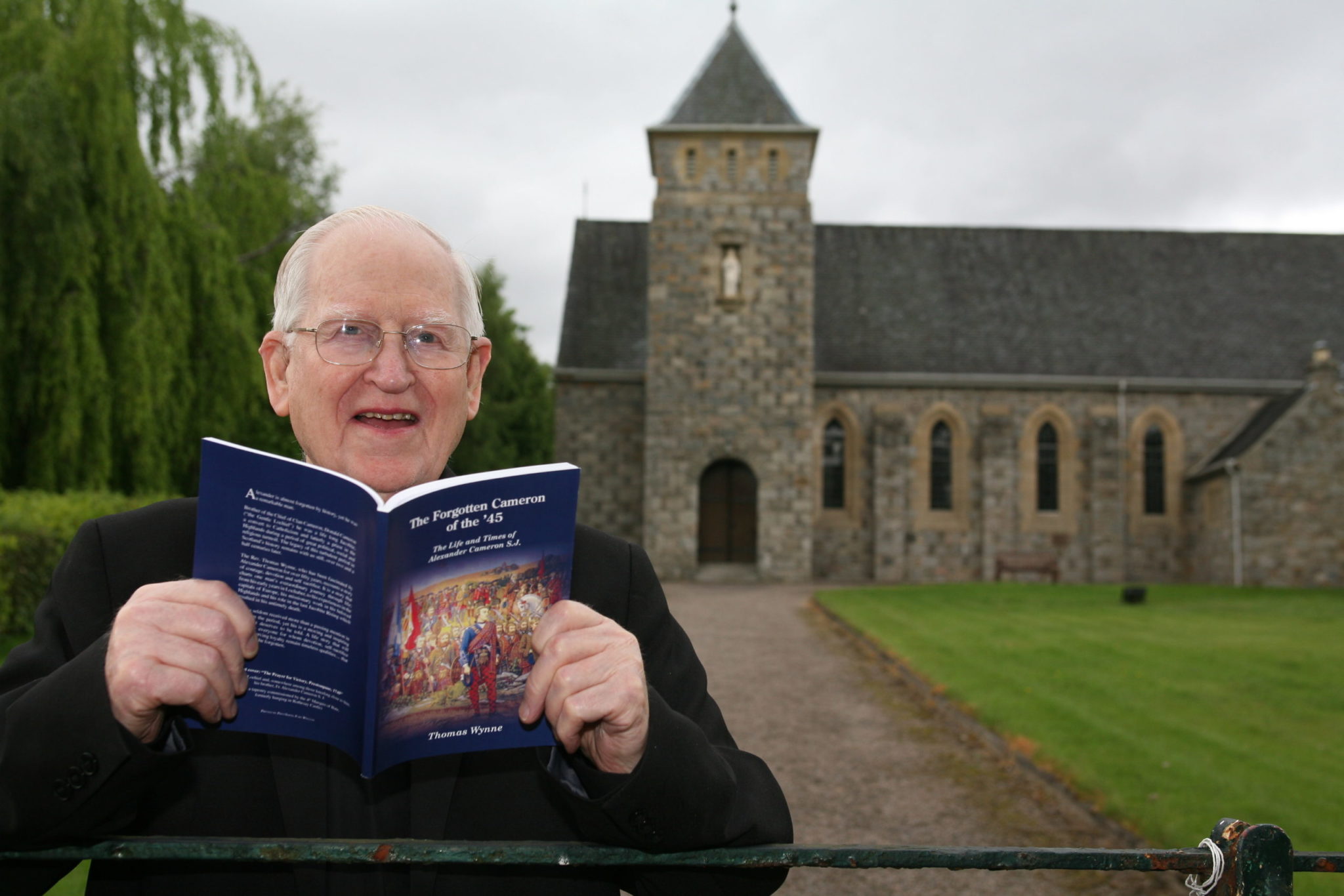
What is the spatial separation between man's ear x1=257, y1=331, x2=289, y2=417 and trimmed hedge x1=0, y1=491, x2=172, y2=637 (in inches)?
269

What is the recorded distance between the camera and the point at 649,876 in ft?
6.40

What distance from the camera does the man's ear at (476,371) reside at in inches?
90.6

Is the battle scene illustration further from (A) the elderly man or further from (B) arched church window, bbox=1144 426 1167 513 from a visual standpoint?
(B) arched church window, bbox=1144 426 1167 513

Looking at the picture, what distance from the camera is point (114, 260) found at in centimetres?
1168

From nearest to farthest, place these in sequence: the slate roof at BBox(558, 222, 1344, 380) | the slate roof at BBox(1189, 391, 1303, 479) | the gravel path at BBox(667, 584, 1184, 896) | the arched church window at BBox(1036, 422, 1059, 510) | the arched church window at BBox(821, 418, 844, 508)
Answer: the gravel path at BBox(667, 584, 1184, 896) → the slate roof at BBox(1189, 391, 1303, 479) → the arched church window at BBox(821, 418, 844, 508) → the arched church window at BBox(1036, 422, 1059, 510) → the slate roof at BBox(558, 222, 1344, 380)

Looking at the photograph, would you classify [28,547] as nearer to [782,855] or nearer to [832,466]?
[782,855]

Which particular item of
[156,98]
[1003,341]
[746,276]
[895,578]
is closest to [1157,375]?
[1003,341]

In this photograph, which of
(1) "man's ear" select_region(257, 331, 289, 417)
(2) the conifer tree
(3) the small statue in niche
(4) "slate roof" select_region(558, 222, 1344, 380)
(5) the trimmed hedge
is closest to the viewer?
(1) "man's ear" select_region(257, 331, 289, 417)

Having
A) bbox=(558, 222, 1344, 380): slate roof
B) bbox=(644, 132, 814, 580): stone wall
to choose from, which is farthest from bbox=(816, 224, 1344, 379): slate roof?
bbox=(644, 132, 814, 580): stone wall

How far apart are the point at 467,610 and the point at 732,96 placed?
2607 centimetres

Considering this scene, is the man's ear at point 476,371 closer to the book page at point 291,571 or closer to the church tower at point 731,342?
the book page at point 291,571

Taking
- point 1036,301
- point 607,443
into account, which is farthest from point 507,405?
point 1036,301

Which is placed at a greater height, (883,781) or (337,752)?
(337,752)

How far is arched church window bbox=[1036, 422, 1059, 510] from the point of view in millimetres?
28094
